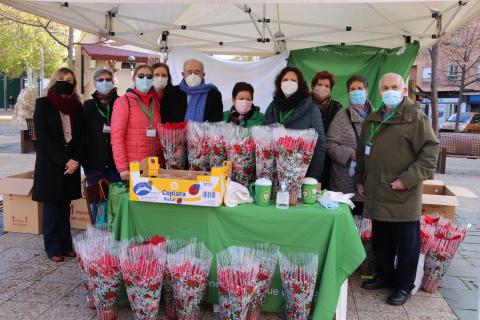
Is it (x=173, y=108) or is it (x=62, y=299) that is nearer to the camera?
(x=62, y=299)

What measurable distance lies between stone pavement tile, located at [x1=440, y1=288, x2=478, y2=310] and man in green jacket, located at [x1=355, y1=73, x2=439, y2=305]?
1.21 ft

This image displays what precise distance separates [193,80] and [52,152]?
1.32m

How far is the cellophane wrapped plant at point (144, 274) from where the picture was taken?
2467mm

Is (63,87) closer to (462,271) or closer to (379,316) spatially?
(379,316)

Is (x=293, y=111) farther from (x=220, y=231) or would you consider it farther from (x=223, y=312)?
(x=223, y=312)

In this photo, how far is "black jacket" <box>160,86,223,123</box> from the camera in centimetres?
361

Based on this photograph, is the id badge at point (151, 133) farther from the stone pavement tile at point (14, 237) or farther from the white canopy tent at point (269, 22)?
the stone pavement tile at point (14, 237)

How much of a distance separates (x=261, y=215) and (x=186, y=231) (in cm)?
51

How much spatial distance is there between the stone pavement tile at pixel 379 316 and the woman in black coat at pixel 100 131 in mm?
2280

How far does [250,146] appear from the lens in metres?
2.64

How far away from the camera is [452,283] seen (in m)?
3.62

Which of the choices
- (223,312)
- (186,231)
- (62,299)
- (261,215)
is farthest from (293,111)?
(62,299)

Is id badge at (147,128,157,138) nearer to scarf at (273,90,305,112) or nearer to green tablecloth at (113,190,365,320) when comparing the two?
green tablecloth at (113,190,365,320)

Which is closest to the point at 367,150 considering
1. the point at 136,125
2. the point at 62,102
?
the point at 136,125
